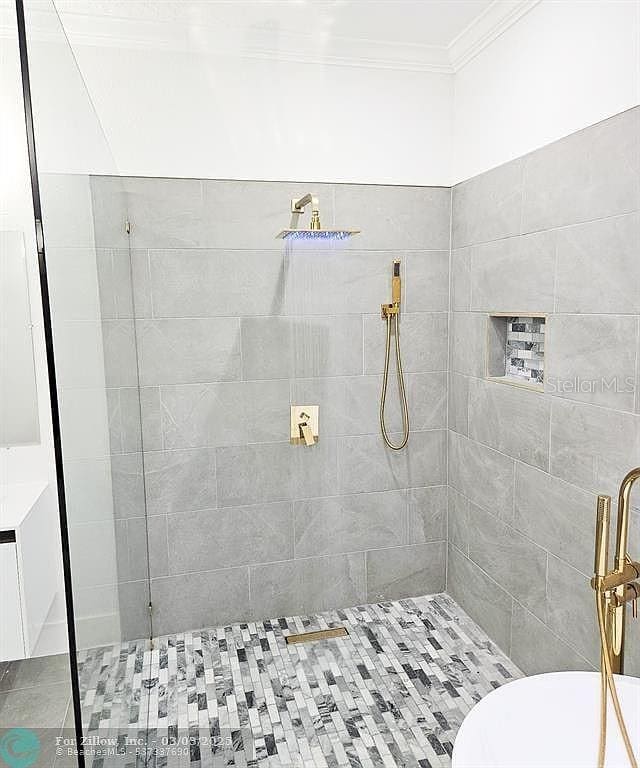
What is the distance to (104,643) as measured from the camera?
1457 millimetres

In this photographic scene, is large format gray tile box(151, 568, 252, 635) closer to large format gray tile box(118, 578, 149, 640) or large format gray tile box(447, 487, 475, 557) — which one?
large format gray tile box(118, 578, 149, 640)

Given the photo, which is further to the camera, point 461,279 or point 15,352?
point 461,279

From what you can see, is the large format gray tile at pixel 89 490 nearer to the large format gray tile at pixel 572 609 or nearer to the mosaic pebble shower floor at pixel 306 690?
the mosaic pebble shower floor at pixel 306 690

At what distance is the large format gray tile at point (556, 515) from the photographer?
2080 mm

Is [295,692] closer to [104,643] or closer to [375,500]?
[375,500]

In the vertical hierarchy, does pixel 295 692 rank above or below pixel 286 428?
below

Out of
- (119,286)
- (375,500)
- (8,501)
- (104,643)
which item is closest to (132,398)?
(119,286)

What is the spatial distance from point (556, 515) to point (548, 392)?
17.4 inches

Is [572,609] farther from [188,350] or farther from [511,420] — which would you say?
[188,350]

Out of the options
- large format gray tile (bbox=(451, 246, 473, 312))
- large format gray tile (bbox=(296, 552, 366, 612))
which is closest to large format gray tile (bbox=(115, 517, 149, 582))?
large format gray tile (bbox=(296, 552, 366, 612))

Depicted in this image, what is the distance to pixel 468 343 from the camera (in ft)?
9.11

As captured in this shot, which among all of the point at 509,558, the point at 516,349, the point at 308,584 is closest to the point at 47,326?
the point at 516,349

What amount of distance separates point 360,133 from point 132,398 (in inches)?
59.8

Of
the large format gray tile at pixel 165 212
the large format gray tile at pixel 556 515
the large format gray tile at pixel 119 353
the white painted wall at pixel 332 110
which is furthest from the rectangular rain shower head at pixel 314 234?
the large format gray tile at pixel 556 515
